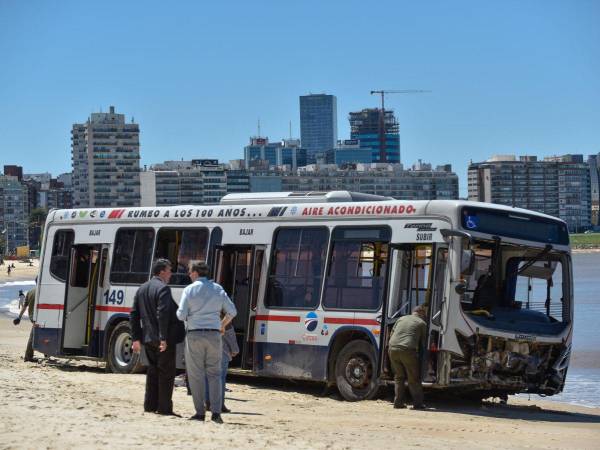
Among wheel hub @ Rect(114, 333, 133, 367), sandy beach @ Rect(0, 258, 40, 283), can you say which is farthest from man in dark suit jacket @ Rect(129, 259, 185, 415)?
sandy beach @ Rect(0, 258, 40, 283)

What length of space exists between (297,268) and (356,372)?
1845 millimetres

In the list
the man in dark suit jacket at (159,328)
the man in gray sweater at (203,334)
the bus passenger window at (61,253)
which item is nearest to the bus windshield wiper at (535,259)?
the man in gray sweater at (203,334)

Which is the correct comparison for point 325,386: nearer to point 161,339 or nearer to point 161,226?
point 161,226

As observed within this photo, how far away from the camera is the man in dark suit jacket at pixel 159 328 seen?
44.3 ft


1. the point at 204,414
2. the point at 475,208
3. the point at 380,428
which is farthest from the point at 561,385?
the point at 204,414

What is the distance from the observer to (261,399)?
17.6 meters

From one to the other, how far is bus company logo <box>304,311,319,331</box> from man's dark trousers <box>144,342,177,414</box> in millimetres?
4357

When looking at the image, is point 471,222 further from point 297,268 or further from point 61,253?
point 61,253

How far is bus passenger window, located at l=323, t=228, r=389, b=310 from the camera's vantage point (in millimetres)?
17188

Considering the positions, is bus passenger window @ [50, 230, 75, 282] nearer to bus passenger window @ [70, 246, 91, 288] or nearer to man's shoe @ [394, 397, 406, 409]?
bus passenger window @ [70, 246, 91, 288]

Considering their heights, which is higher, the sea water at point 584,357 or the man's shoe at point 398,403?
the man's shoe at point 398,403

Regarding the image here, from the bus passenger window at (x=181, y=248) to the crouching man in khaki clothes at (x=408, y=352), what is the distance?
4364mm

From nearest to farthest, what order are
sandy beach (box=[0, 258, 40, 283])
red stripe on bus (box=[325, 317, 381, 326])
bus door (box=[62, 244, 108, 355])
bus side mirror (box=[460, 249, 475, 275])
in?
1. bus side mirror (box=[460, 249, 475, 275])
2. red stripe on bus (box=[325, 317, 381, 326])
3. bus door (box=[62, 244, 108, 355])
4. sandy beach (box=[0, 258, 40, 283])

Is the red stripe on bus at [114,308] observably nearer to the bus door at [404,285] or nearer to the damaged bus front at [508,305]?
the bus door at [404,285]
